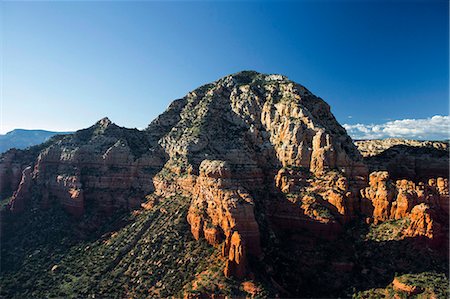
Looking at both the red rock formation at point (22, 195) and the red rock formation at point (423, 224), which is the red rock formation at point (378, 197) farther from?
the red rock formation at point (22, 195)

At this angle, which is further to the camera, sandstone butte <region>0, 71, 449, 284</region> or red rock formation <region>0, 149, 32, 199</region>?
red rock formation <region>0, 149, 32, 199</region>

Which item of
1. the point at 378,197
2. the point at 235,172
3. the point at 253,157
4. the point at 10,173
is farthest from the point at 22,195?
the point at 378,197

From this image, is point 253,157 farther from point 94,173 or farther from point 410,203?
point 94,173

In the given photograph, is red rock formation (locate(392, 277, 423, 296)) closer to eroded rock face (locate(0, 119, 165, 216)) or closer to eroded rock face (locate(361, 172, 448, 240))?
eroded rock face (locate(361, 172, 448, 240))

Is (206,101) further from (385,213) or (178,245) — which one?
(385,213)

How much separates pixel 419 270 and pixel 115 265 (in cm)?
6929

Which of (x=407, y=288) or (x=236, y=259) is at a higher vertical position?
(x=236, y=259)

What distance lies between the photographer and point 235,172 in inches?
3760

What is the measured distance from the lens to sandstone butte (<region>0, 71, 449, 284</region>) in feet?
254

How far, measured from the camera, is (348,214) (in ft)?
274

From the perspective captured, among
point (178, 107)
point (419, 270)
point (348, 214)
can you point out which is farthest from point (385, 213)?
point (178, 107)

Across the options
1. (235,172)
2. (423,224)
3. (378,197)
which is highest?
(235,172)

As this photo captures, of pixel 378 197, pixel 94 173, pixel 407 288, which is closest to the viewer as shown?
pixel 407 288

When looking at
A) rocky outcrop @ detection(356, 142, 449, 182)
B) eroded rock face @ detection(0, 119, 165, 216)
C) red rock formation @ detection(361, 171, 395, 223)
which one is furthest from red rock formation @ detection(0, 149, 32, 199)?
rocky outcrop @ detection(356, 142, 449, 182)
